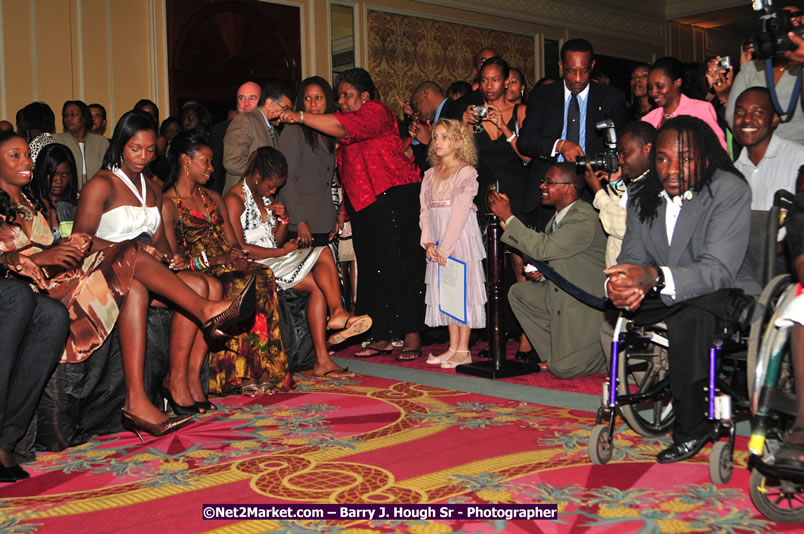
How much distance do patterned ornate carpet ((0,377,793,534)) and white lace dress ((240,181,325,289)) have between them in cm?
107

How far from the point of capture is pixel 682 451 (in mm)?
2646

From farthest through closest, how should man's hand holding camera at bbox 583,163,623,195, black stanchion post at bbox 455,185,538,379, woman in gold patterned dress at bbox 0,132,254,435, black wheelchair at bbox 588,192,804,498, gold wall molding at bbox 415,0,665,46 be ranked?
1. gold wall molding at bbox 415,0,665,46
2. black stanchion post at bbox 455,185,538,379
3. man's hand holding camera at bbox 583,163,623,195
4. woman in gold patterned dress at bbox 0,132,254,435
5. black wheelchair at bbox 588,192,804,498

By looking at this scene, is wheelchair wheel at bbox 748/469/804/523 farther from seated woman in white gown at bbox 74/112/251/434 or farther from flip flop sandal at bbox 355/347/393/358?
flip flop sandal at bbox 355/347/393/358

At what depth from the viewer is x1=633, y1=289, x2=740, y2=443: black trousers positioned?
2617 millimetres

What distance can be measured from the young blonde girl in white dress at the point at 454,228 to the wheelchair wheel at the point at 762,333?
90.7 inches

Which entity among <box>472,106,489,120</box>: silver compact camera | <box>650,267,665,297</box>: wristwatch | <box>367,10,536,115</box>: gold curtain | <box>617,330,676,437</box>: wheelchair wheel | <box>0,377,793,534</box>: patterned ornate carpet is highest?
<box>367,10,536,115</box>: gold curtain

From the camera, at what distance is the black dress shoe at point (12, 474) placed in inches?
109

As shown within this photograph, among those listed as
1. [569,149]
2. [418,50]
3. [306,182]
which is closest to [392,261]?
[306,182]

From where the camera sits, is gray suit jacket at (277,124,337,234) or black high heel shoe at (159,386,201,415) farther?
gray suit jacket at (277,124,337,234)

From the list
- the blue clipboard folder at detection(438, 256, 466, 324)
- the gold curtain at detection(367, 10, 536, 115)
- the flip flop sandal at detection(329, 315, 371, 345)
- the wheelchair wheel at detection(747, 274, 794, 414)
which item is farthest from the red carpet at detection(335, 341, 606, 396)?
the gold curtain at detection(367, 10, 536, 115)

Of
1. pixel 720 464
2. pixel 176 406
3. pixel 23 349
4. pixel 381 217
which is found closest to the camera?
pixel 720 464

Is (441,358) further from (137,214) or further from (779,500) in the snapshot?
(779,500)

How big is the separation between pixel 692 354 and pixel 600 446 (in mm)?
445

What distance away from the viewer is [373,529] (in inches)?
88.0
